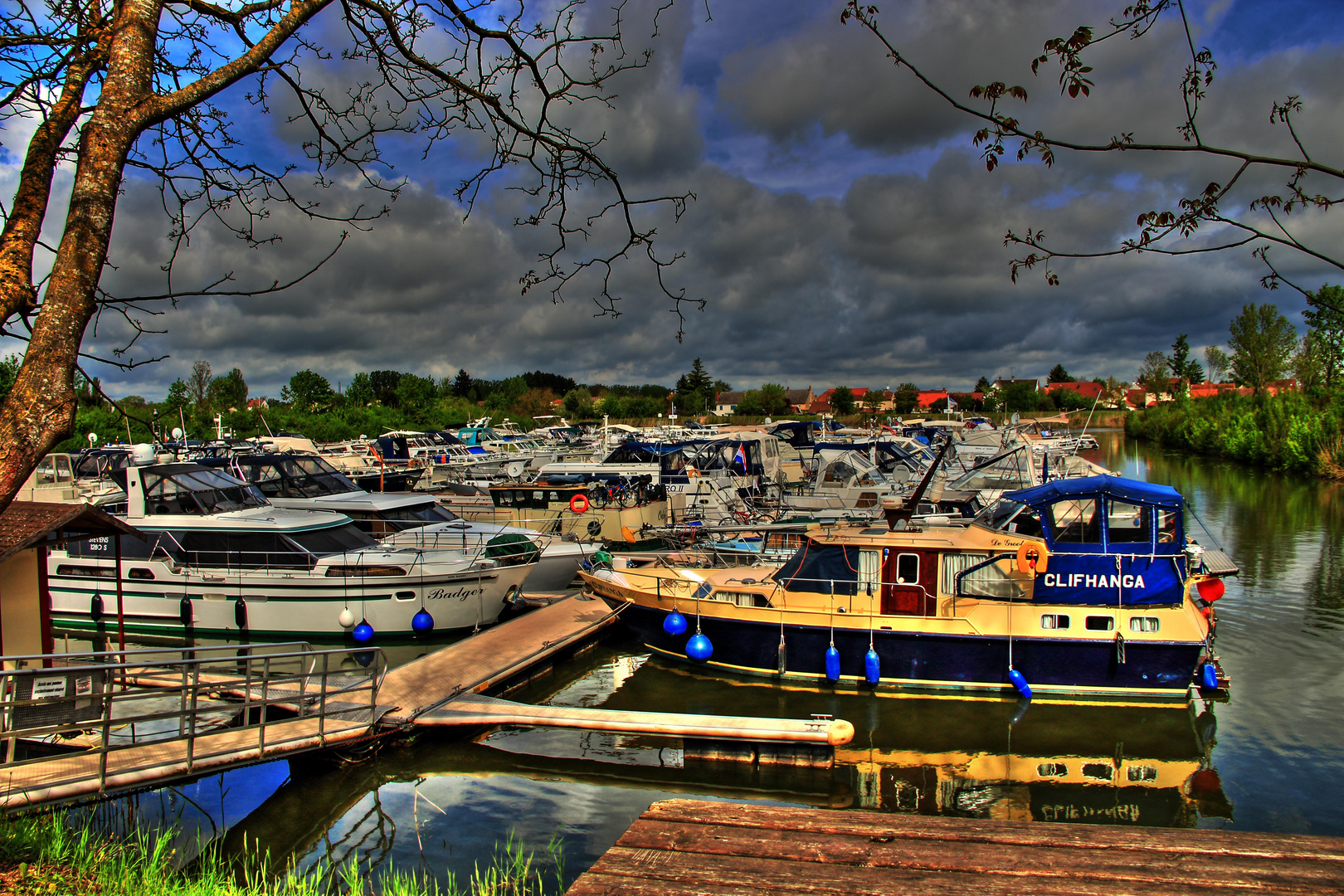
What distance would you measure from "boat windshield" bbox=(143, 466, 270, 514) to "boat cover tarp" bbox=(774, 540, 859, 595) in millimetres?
12319

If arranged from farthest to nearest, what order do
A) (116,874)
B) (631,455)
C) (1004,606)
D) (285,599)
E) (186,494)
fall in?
(631,455)
(186,494)
(285,599)
(1004,606)
(116,874)

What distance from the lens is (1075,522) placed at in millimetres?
11805

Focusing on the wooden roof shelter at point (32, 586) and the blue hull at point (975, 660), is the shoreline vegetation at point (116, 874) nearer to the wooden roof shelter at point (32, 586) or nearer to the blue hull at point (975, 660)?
the wooden roof shelter at point (32, 586)

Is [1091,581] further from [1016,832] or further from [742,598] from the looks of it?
[1016,832]

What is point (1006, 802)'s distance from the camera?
29.6 feet

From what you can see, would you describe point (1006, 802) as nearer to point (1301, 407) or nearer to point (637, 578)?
point (637, 578)

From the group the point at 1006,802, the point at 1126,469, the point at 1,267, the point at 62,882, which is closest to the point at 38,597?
the point at 62,882

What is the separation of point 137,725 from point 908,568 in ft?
35.7

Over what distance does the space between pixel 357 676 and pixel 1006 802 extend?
10018mm

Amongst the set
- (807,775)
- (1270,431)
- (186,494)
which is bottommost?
(807,775)

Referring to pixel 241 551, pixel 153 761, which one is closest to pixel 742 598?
pixel 153 761

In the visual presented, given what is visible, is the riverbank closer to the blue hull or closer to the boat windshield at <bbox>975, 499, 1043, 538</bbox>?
the blue hull

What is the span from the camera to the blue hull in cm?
1127

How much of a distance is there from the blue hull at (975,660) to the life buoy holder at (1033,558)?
50.2 inches
